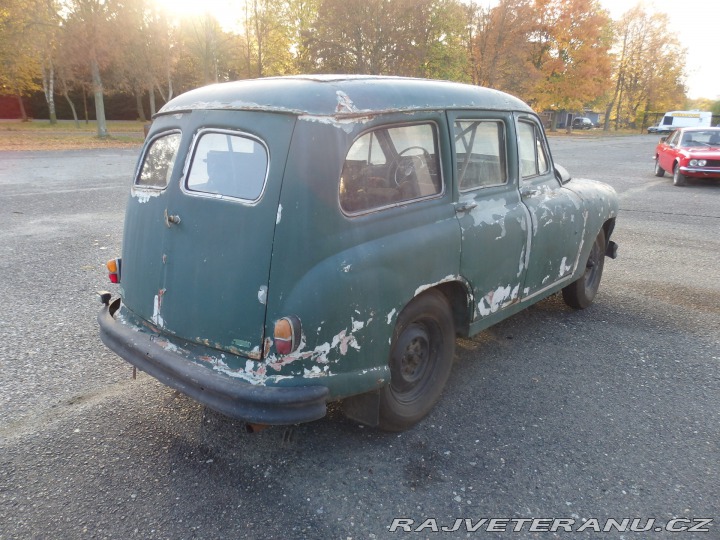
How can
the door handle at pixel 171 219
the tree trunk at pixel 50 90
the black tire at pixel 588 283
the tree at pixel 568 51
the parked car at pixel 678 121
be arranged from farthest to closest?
the parked car at pixel 678 121, the tree at pixel 568 51, the tree trunk at pixel 50 90, the black tire at pixel 588 283, the door handle at pixel 171 219

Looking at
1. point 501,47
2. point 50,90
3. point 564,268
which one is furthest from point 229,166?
point 50,90

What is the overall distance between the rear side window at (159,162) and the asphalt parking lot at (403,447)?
4.62 feet

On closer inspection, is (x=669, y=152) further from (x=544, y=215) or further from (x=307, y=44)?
(x=307, y=44)

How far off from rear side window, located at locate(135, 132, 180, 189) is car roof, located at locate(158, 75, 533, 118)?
7.4 inches

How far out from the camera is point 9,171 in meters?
13.6

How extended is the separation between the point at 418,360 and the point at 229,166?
164cm

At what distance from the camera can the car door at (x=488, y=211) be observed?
3.36 meters

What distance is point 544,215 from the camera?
4004 millimetres

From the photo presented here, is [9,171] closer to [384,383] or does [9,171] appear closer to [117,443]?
[117,443]

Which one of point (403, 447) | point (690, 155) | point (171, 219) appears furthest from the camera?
point (690, 155)

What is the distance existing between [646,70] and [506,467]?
2444 inches

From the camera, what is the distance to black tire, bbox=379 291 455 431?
3.06m

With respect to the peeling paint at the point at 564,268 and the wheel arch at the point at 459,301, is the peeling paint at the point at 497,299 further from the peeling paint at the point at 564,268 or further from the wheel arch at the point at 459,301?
the peeling paint at the point at 564,268

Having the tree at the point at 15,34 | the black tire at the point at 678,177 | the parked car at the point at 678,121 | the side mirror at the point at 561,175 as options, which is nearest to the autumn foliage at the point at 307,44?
the tree at the point at 15,34
